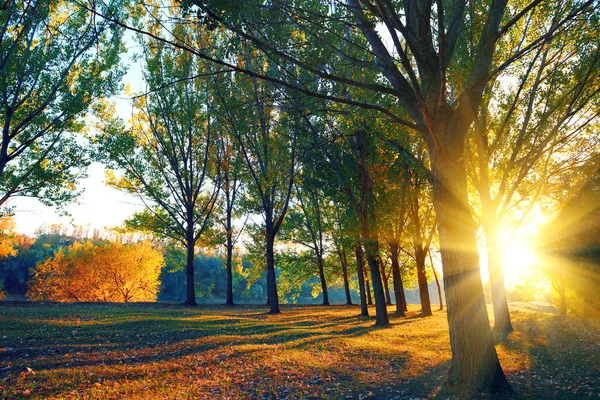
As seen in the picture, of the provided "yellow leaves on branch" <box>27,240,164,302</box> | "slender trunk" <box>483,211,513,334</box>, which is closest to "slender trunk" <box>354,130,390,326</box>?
"slender trunk" <box>483,211,513,334</box>

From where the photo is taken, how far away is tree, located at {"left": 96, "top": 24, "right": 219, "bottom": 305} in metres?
24.0

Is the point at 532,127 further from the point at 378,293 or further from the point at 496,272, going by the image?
the point at 378,293

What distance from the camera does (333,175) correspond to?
61.9ft

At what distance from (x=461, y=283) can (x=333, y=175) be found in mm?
12786

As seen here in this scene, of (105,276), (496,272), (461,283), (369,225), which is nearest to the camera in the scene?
(461,283)

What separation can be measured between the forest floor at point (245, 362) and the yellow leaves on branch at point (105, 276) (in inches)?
1413

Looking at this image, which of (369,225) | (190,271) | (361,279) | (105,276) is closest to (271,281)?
(361,279)

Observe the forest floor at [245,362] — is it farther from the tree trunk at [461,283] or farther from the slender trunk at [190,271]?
the slender trunk at [190,271]

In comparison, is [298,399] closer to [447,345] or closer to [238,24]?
[238,24]

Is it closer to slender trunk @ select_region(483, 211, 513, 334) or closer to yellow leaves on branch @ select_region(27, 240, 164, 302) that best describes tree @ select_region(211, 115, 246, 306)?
slender trunk @ select_region(483, 211, 513, 334)

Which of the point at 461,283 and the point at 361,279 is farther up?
the point at 461,283

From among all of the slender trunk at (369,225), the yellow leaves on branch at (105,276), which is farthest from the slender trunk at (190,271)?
the yellow leaves on branch at (105,276)

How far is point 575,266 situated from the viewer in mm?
25891

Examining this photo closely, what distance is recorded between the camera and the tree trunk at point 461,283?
20.8ft
